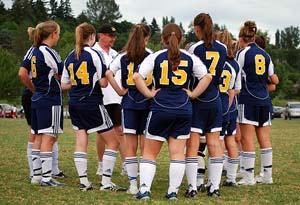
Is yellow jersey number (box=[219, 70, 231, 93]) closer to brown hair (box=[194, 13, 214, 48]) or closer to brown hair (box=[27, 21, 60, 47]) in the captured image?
brown hair (box=[194, 13, 214, 48])

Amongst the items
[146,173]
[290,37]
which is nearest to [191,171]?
[146,173]

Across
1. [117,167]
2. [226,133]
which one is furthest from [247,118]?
[117,167]

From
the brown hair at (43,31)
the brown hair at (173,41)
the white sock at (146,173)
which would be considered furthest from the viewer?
the brown hair at (43,31)

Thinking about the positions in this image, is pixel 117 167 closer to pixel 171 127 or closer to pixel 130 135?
pixel 130 135

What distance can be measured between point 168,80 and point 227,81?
4.96 ft

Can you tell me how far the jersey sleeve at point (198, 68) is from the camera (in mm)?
7961

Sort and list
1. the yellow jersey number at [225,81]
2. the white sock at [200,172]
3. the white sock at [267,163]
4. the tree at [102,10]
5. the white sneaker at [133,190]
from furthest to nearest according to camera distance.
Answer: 1. the tree at [102,10]
2. the white sock at [267,163]
3. the white sock at [200,172]
4. the yellow jersey number at [225,81]
5. the white sneaker at [133,190]

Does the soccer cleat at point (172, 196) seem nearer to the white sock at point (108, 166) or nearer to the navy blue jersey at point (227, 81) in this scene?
the white sock at point (108, 166)

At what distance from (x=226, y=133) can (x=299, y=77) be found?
411 ft

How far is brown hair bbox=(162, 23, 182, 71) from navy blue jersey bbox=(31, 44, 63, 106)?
2.06 metres

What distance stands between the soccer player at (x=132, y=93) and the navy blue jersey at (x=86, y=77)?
0.28 meters

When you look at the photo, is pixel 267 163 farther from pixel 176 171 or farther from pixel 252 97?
pixel 176 171

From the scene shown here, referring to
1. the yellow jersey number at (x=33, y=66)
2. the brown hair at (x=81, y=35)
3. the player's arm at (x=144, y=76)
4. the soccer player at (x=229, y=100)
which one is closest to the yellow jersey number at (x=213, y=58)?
the soccer player at (x=229, y=100)

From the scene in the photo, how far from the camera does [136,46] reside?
8391 millimetres
